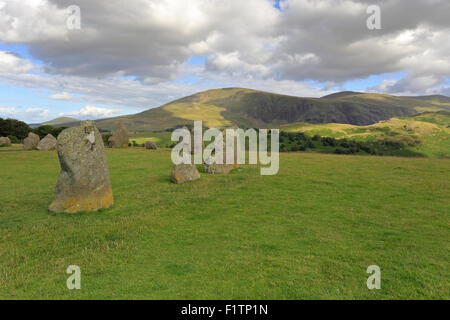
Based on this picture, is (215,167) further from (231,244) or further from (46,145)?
(46,145)

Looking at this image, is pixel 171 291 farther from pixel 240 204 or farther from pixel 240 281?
pixel 240 204

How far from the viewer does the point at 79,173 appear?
12406mm

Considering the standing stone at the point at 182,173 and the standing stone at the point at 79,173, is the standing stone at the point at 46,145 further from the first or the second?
the standing stone at the point at 79,173

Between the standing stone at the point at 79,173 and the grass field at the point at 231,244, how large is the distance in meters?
0.70

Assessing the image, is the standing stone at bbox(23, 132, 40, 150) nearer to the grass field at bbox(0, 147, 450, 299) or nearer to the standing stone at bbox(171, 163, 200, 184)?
the grass field at bbox(0, 147, 450, 299)

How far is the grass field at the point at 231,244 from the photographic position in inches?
257

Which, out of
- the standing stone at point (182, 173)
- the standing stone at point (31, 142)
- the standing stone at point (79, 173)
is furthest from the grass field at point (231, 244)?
the standing stone at point (31, 142)

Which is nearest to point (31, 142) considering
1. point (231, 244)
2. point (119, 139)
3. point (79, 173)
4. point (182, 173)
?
point (119, 139)

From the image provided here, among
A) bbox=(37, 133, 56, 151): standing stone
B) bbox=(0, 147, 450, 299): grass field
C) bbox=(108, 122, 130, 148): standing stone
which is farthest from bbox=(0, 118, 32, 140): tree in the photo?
bbox=(0, 147, 450, 299): grass field

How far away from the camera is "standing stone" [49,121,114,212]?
12375 millimetres

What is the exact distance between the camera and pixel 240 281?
6773mm

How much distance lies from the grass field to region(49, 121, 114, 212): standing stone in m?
0.70

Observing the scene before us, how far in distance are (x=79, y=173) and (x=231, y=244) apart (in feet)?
25.9
